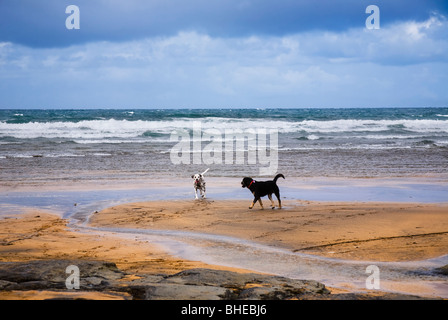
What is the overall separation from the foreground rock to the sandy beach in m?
0.20

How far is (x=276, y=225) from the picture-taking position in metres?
9.53

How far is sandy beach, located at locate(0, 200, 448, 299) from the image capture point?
7.25 m

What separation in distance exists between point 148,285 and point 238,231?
4.32 metres

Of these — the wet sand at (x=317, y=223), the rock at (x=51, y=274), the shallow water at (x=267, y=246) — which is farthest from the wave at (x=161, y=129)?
the rock at (x=51, y=274)

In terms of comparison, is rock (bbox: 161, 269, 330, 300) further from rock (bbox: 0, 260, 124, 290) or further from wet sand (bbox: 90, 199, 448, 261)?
wet sand (bbox: 90, 199, 448, 261)

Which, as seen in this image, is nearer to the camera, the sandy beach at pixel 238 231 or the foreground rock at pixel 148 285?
the foreground rock at pixel 148 285

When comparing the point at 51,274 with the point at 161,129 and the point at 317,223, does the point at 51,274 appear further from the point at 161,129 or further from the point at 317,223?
the point at 161,129

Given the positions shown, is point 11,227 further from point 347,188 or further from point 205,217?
point 347,188

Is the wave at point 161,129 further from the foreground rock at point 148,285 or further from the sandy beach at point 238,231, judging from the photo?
the foreground rock at point 148,285

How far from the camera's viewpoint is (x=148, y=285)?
16.2 feet

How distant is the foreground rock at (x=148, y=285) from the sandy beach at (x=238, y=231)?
0.20 m

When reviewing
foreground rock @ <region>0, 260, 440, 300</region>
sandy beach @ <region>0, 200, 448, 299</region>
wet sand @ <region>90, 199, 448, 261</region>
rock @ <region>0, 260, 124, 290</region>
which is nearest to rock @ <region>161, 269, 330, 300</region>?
foreground rock @ <region>0, 260, 440, 300</region>

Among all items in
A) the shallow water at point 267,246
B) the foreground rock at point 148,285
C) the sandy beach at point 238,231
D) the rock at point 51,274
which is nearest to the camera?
the foreground rock at point 148,285

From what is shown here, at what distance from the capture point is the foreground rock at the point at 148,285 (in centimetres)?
465
